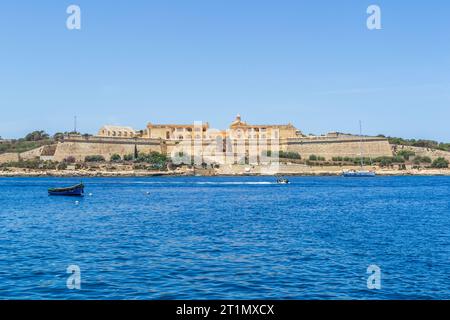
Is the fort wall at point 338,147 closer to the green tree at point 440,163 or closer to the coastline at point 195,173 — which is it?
the coastline at point 195,173

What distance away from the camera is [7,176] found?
94250mm

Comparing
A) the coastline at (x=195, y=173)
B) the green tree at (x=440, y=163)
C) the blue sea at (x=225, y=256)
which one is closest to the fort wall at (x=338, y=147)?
the coastline at (x=195, y=173)

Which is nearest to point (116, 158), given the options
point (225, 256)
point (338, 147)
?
point (338, 147)

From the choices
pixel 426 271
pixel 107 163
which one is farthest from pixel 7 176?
pixel 426 271

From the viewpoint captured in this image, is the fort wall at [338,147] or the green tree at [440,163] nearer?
the green tree at [440,163]

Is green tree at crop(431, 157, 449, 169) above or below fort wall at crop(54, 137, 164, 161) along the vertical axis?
below

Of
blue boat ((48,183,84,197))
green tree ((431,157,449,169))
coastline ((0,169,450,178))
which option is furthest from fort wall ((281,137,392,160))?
blue boat ((48,183,84,197))

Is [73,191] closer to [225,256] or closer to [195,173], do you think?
[225,256]

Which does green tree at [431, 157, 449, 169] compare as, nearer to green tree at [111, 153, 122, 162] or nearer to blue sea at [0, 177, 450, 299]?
green tree at [111, 153, 122, 162]

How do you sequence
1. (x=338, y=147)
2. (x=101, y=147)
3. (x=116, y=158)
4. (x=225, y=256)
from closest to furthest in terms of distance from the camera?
(x=225, y=256) < (x=338, y=147) < (x=116, y=158) < (x=101, y=147)

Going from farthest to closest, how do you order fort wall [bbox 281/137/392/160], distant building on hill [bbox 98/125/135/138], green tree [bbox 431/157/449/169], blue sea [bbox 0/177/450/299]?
1. distant building on hill [bbox 98/125/135/138]
2. fort wall [bbox 281/137/392/160]
3. green tree [bbox 431/157/449/169]
4. blue sea [bbox 0/177/450/299]

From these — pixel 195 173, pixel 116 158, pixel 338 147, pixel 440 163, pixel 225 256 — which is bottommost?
pixel 195 173

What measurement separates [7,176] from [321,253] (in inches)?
3578
